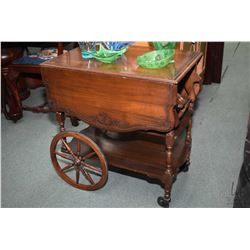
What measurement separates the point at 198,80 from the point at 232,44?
3502 mm

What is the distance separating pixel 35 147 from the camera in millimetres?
2418

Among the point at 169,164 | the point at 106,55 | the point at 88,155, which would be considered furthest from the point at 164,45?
the point at 88,155

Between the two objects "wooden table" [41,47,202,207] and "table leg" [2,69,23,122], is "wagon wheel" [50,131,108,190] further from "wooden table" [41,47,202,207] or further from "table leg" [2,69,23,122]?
"table leg" [2,69,23,122]

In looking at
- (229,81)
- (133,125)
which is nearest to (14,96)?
(133,125)

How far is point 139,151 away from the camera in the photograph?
193 centimetres

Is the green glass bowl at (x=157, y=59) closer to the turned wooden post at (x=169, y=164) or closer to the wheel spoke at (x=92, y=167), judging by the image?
the turned wooden post at (x=169, y=164)

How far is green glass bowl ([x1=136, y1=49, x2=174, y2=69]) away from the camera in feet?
4.94

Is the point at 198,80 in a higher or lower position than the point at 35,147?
higher

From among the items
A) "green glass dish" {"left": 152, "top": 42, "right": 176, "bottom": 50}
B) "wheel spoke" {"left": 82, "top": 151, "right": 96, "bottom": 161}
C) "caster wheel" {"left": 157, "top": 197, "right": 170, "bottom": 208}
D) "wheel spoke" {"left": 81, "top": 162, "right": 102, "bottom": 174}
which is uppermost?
"green glass dish" {"left": 152, "top": 42, "right": 176, "bottom": 50}

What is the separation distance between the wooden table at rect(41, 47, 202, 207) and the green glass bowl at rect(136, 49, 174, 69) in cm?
3

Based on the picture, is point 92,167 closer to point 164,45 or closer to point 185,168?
point 185,168

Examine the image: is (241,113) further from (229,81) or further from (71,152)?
(71,152)

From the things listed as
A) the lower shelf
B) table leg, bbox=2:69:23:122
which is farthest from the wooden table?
table leg, bbox=2:69:23:122

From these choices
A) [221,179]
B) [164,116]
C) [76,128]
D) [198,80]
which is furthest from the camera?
[76,128]
